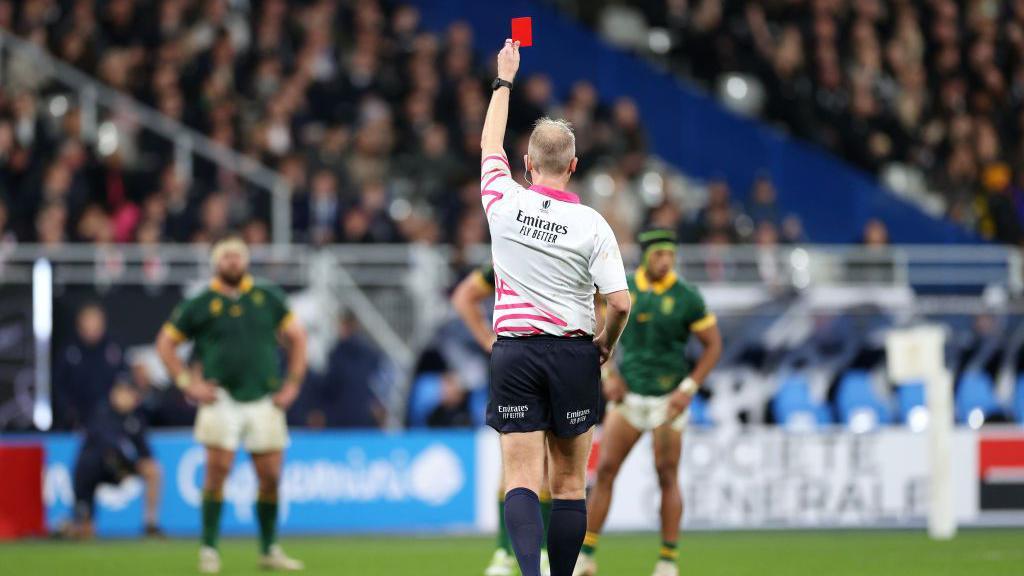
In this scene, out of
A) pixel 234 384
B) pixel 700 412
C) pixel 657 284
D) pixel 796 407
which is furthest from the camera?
pixel 796 407

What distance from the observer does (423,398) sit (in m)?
18.0

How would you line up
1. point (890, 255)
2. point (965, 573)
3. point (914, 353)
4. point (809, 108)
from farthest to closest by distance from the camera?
point (809, 108), point (890, 255), point (914, 353), point (965, 573)

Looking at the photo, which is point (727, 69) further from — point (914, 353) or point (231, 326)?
point (231, 326)

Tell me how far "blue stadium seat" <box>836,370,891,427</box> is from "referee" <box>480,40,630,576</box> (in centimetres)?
1108

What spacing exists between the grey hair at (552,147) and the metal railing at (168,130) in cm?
1116

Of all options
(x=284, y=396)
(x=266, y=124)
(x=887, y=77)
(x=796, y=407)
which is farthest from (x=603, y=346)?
(x=887, y=77)

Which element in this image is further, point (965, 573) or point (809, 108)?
point (809, 108)

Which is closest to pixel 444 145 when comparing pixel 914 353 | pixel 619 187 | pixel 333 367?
pixel 619 187

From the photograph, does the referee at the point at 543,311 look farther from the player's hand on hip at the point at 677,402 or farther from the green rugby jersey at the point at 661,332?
the green rugby jersey at the point at 661,332

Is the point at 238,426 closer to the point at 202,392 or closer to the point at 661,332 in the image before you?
the point at 202,392

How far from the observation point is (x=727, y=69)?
24344 mm

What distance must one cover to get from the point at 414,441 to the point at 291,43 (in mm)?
6134

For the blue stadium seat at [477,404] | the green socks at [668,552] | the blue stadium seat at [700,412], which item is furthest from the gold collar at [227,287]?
the blue stadium seat at [700,412]

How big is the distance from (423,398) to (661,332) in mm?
6828
